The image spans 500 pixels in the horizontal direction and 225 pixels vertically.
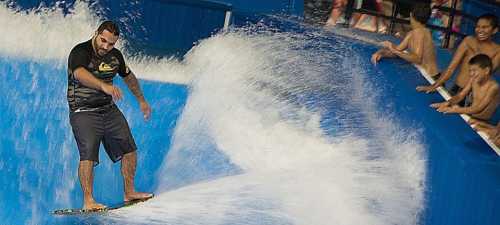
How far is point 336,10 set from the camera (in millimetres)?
7316

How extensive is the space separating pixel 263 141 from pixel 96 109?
993 millimetres

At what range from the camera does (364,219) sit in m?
4.18

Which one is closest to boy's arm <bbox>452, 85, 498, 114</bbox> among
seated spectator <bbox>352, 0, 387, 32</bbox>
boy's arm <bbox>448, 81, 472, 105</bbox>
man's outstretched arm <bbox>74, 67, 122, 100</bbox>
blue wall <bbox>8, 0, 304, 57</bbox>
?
boy's arm <bbox>448, 81, 472, 105</bbox>

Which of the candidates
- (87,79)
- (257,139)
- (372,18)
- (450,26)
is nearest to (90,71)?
(87,79)

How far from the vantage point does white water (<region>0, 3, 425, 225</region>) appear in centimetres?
427

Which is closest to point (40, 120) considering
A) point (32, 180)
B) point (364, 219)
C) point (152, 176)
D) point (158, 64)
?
point (32, 180)

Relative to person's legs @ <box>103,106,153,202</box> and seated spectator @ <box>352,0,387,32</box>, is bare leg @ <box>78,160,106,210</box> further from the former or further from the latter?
seated spectator @ <box>352,0,387,32</box>

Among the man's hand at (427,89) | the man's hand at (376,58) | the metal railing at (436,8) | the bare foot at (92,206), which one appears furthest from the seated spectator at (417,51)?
the bare foot at (92,206)

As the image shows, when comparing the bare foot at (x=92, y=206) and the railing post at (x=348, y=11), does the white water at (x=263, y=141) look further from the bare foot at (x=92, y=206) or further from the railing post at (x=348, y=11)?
the railing post at (x=348, y=11)

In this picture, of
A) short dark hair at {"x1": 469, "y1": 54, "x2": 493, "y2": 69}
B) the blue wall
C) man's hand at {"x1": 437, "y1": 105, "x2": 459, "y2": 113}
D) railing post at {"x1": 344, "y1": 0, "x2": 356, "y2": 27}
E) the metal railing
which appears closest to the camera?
short dark hair at {"x1": 469, "y1": 54, "x2": 493, "y2": 69}

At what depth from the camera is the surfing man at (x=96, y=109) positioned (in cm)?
449

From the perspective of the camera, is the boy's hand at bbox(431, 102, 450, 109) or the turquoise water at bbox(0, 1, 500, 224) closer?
the turquoise water at bbox(0, 1, 500, 224)

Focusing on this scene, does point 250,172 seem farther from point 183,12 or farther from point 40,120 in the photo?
point 183,12

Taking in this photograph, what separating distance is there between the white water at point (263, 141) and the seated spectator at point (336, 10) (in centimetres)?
113
